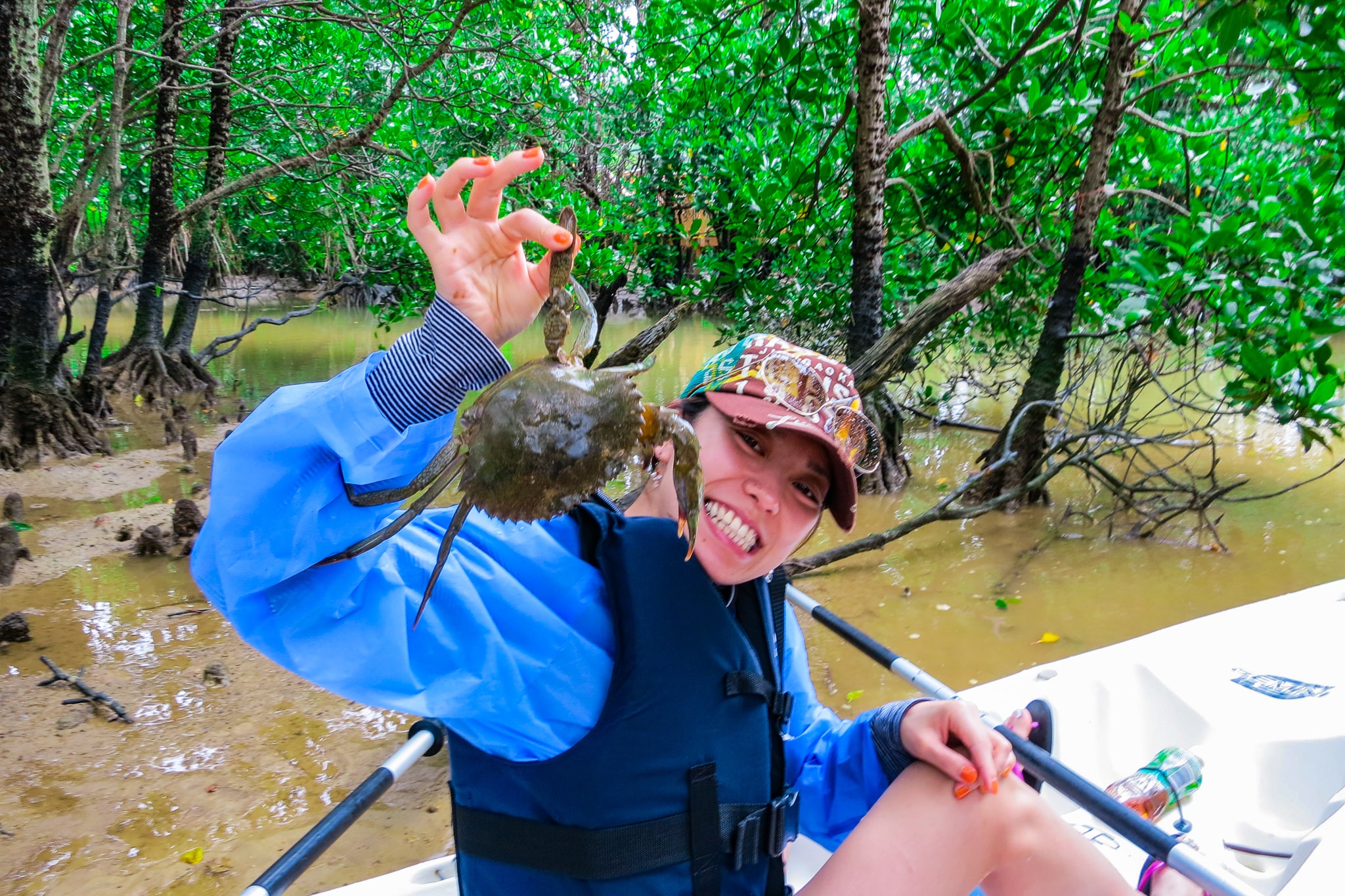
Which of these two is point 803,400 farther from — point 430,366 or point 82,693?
point 82,693

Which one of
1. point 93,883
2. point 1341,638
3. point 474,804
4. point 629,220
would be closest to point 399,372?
point 474,804

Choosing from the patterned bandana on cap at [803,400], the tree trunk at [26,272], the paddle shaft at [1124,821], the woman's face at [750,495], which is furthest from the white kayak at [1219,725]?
the tree trunk at [26,272]

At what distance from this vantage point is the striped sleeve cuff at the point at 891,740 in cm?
190

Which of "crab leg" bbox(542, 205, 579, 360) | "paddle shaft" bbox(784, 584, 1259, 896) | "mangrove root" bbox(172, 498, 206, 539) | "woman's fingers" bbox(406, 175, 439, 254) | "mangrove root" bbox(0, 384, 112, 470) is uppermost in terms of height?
"woman's fingers" bbox(406, 175, 439, 254)

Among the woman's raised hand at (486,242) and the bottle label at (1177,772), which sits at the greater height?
the woman's raised hand at (486,242)

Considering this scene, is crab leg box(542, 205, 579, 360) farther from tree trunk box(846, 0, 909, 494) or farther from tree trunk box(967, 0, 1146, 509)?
tree trunk box(967, 0, 1146, 509)

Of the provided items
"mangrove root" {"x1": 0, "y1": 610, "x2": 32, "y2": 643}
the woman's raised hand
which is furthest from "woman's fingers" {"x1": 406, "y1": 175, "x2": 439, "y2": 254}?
"mangrove root" {"x1": 0, "y1": 610, "x2": 32, "y2": 643}

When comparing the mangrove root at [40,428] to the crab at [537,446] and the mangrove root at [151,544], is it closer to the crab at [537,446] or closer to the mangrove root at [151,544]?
the mangrove root at [151,544]

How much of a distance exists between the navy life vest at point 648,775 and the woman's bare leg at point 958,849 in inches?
7.2

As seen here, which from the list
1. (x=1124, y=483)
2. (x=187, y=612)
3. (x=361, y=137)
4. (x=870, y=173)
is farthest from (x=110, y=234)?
(x=1124, y=483)

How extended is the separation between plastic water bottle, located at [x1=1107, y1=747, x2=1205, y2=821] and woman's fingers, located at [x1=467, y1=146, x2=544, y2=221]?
109 inches

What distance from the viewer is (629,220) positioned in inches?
323

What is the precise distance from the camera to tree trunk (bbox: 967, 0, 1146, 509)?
5262 mm

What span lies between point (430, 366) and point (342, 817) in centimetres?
170
